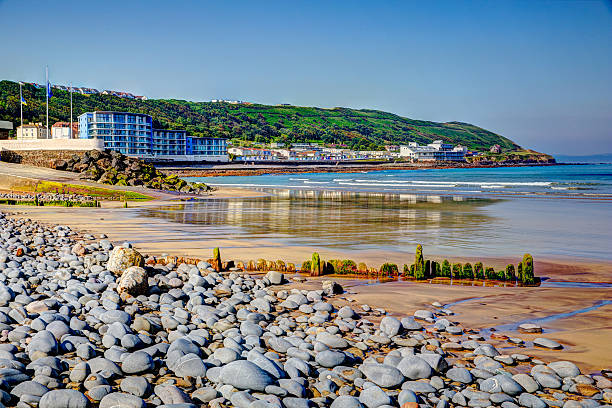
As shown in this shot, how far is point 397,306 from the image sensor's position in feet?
33.6

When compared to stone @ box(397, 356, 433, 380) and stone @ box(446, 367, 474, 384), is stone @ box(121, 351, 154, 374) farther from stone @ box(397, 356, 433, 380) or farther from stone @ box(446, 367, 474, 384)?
stone @ box(446, 367, 474, 384)

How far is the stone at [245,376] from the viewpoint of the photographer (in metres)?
5.80

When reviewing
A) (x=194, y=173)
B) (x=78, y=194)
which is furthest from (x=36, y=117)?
(x=78, y=194)

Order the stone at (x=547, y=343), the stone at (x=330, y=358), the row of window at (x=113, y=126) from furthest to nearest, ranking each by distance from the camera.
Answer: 1. the row of window at (x=113, y=126)
2. the stone at (x=547, y=343)
3. the stone at (x=330, y=358)

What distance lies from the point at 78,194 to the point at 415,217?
84.5ft

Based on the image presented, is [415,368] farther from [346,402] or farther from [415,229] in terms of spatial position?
[415,229]

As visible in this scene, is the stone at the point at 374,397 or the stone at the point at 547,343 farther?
the stone at the point at 547,343

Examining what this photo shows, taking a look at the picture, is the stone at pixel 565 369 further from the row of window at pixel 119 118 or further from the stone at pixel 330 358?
the row of window at pixel 119 118

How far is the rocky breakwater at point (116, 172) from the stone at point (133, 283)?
128 feet

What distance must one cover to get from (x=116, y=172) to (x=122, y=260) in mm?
40628

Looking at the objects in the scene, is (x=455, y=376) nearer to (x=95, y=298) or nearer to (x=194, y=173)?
(x=95, y=298)

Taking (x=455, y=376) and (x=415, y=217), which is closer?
(x=455, y=376)

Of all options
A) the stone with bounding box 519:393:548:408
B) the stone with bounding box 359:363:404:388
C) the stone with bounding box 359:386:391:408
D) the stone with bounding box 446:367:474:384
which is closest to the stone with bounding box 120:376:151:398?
the stone with bounding box 359:386:391:408

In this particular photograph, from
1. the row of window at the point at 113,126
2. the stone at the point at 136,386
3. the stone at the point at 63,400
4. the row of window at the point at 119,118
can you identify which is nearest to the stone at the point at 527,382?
the stone at the point at 136,386
